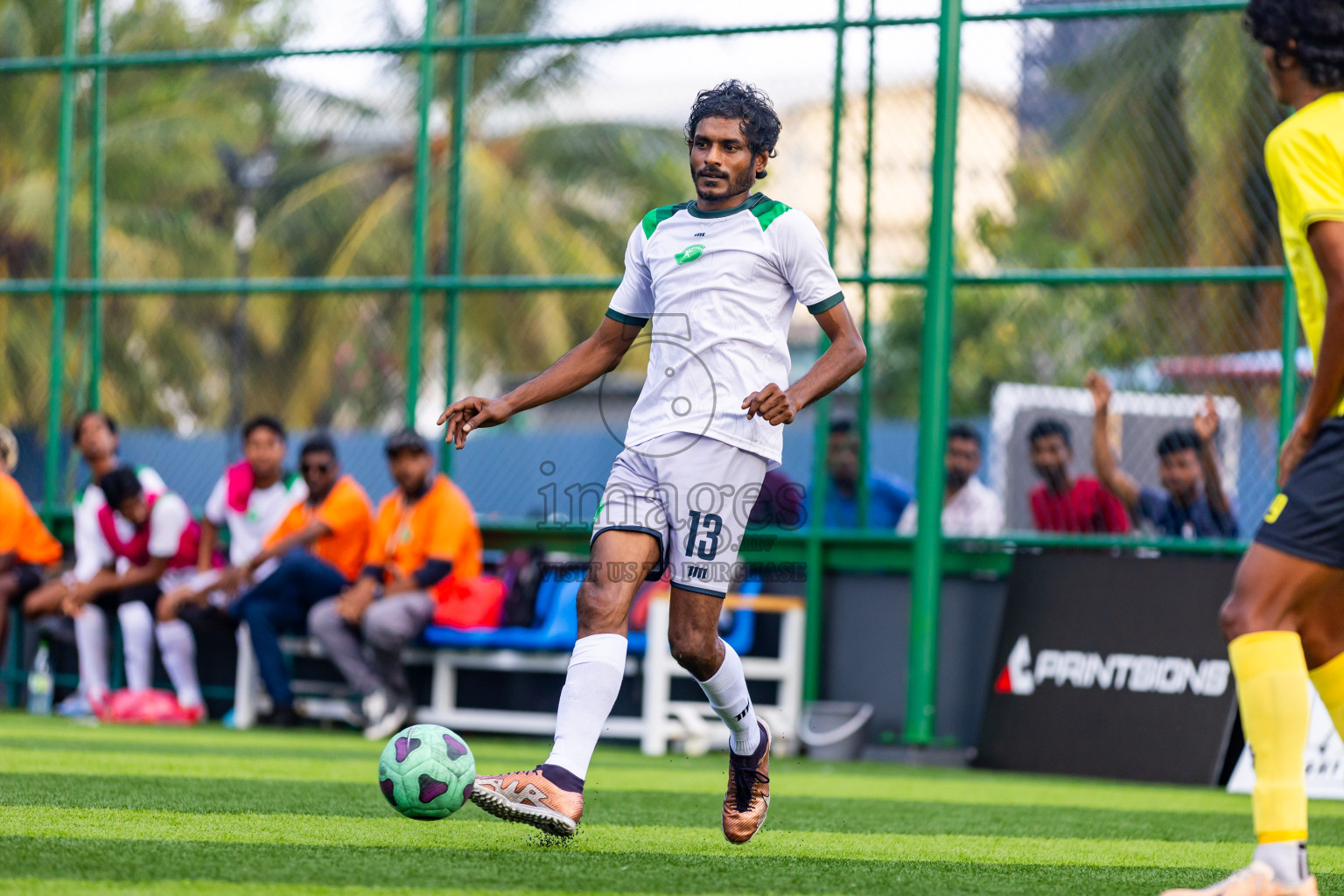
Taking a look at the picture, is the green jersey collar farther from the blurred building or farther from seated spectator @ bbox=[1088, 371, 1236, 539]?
the blurred building

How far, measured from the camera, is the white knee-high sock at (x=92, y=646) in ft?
35.0

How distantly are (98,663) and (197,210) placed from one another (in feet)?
34.0

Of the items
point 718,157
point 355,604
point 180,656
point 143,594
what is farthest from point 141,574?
point 718,157

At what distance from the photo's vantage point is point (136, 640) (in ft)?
34.5

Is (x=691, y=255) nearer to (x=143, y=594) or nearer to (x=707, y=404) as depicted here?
(x=707, y=404)

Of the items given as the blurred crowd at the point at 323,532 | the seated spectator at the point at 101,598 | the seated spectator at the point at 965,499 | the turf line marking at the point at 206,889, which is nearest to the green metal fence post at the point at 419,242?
the blurred crowd at the point at 323,532

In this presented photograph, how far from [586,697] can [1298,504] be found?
1892 mm

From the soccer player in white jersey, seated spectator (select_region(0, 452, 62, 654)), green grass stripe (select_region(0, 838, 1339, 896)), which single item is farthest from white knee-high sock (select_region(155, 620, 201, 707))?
green grass stripe (select_region(0, 838, 1339, 896))

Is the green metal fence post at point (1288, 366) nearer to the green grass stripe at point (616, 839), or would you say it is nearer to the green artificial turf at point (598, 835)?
the green artificial turf at point (598, 835)

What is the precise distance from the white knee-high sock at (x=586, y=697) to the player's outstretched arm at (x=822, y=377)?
751 mm

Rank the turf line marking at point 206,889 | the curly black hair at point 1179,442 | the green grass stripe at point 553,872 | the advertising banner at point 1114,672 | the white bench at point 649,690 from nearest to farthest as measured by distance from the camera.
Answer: the turf line marking at point 206,889 < the green grass stripe at point 553,872 < the advertising banner at point 1114,672 < the curly black hair at point 1179,442 < the white bench at point 649,690

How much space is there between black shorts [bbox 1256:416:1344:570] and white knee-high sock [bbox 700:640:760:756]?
173 centimetres

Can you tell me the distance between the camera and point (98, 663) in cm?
1074

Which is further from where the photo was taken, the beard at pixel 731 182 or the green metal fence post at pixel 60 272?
the green metal fence post at pixel 60 272
